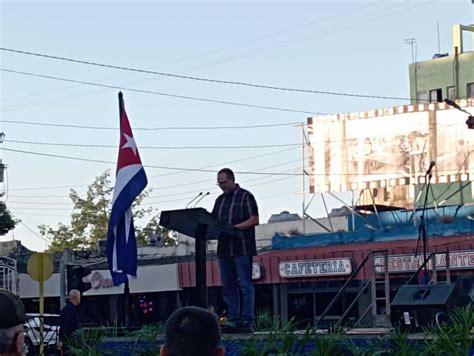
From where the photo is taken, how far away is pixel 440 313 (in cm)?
912

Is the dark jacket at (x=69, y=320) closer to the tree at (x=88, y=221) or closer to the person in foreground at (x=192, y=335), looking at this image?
the person in foreground at (x=192, y=335)

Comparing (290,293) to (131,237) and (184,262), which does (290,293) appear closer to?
(184,262)

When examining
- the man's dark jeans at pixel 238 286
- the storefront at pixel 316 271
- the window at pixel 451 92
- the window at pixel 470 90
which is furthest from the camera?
the window at pixel 451 92

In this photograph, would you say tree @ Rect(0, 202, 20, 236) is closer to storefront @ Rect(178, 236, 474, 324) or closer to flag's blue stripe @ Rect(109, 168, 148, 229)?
storefront @ Rect(178, 236, 474, 324)

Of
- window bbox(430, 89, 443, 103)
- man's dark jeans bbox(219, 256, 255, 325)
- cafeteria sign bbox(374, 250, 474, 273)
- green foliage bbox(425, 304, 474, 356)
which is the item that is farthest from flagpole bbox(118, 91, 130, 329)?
window bbox(430, 89, 443, 103)

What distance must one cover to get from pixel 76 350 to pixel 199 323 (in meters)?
5.69

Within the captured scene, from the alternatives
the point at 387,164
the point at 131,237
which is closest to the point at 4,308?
the point at 131,237

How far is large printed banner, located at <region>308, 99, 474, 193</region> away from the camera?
4097cm

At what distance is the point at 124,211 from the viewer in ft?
38.7

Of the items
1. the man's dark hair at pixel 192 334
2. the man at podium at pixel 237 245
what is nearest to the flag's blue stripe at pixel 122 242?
the man at podium at pixel 237 245

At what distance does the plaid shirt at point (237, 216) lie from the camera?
10.4 metres

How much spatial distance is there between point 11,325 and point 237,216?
6230 millimetres

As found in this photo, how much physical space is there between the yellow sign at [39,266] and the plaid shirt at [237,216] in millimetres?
10010

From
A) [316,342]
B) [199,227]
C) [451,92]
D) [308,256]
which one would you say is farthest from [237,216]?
[451,92]
